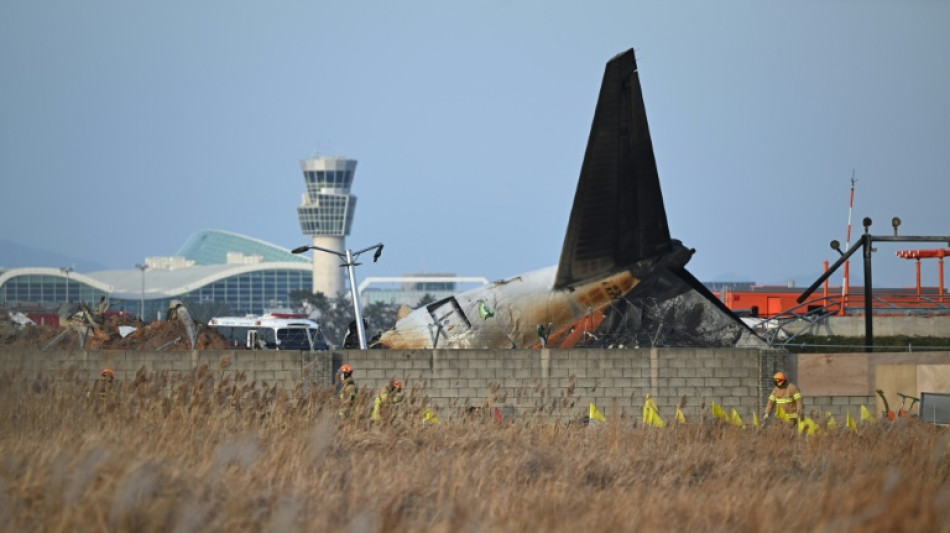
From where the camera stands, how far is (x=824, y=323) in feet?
164

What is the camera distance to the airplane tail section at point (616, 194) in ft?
128

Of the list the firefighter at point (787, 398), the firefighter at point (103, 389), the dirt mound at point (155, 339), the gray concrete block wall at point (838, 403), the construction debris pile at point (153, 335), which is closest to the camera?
the firefighter at point (103, 389)

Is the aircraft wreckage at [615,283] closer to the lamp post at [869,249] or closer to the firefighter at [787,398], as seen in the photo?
the lamp post at [869,249]

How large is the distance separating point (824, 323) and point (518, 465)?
120 feet

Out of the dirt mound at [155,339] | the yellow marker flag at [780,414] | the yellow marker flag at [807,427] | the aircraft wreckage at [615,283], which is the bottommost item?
the yellow marker flag at [807,427]

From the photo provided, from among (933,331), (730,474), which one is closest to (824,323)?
(933,331)

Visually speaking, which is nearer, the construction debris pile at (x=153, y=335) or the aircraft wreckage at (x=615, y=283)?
the aircraft wreckage at (x=615, y=283)

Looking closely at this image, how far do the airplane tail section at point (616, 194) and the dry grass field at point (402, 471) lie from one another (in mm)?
19299

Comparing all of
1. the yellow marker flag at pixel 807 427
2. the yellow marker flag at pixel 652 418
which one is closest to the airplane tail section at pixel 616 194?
the yellow marker flag at pixel 652 418

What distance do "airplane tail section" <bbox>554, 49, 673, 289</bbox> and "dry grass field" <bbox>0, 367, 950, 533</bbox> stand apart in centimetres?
1930

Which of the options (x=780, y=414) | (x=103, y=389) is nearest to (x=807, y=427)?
(x=780, y=414)

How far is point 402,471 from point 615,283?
26097mm

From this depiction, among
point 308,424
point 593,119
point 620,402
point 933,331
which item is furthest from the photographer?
point 933,331

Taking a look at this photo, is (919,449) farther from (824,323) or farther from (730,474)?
(824,323)
